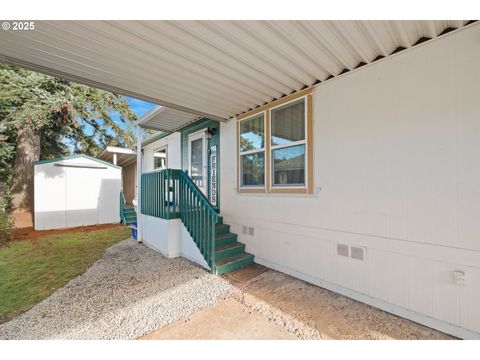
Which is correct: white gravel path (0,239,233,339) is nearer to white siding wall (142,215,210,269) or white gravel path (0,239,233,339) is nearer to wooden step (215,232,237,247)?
white siding wall (142,215,210,269)

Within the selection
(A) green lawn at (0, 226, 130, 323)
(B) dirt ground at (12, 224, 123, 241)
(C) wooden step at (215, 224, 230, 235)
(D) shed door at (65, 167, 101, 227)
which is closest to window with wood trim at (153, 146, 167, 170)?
(A) green lawn at (0, 226, 130, 323)

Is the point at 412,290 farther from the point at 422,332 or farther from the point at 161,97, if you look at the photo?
the point at 161,97

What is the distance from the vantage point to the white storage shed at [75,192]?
7555 mm

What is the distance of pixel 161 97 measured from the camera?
3402mm

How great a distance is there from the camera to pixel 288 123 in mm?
3496

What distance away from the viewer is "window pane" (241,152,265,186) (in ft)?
12.9

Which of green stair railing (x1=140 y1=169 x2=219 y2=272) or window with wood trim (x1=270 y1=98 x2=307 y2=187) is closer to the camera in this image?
window with wood trim (x1=270 y1=98 x2=307 y2=187)

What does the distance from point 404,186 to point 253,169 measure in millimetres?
2398

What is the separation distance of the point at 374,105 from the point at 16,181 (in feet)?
43.5

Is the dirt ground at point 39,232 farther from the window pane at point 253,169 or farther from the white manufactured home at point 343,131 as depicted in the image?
the window pane at point 253,169

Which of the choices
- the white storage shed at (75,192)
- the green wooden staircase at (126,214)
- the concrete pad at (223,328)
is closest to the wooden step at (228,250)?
the concrete pad at (223,328)

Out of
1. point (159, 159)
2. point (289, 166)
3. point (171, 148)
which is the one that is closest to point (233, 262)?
point (289, 166)

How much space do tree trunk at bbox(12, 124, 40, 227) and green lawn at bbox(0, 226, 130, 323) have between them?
3.97 meters

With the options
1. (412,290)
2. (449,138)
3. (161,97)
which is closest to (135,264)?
(161,97)
